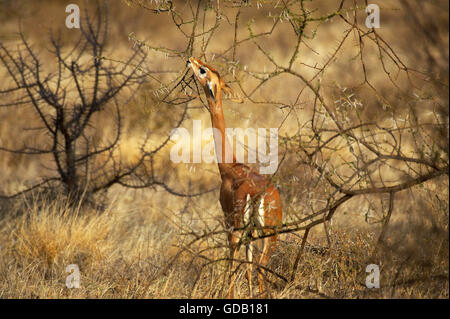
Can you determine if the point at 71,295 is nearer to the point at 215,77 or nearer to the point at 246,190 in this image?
the point at 246,190

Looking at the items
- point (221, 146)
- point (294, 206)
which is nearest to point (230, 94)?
point (221, 146)

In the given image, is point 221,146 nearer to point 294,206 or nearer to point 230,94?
point 230,94

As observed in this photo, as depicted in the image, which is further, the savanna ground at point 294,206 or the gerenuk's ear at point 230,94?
the gerenuk's ear at point 230,94

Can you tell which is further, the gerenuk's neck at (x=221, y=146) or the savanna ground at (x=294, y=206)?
the gerenuk's neck at (x=221, y=146)

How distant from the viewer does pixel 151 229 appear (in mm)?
5480

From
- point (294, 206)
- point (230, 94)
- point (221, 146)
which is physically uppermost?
point (230, 94)

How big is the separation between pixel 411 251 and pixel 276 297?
73 cm

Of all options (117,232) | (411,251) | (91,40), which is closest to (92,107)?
(91,40)

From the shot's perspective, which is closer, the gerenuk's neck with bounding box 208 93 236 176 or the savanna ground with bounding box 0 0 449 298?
the savanna ground with bounding box 0 0 449 298

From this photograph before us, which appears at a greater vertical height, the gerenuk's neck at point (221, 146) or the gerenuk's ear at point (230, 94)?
the gerenuk's ear at point (230, 94)

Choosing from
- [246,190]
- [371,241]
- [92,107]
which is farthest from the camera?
[92,107]

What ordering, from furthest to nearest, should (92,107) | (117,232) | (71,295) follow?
(92,107)
(117,232)
(71,295)

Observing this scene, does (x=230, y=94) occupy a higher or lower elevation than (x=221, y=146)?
higher

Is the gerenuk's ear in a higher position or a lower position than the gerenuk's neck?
Result: higher
